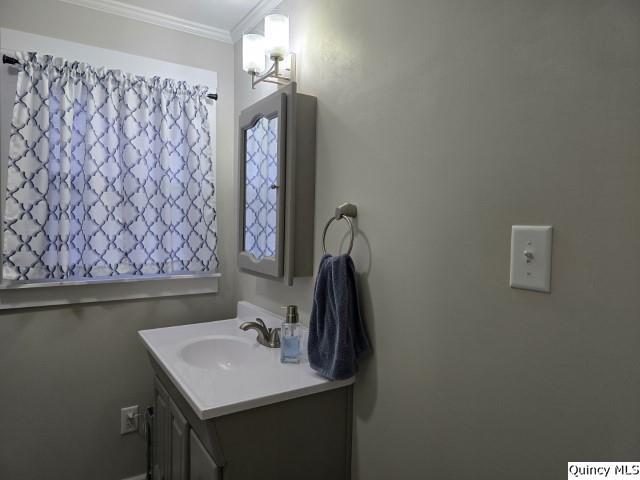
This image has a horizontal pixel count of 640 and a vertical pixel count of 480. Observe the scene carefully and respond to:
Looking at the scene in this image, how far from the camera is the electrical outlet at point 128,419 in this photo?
6.20ft

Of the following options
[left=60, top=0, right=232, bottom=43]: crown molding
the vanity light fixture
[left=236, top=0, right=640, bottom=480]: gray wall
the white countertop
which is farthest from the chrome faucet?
[left=60, top=0, right=232, bottom=43]: crown molding

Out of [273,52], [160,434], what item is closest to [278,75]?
[273,52]

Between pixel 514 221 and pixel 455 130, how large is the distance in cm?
25

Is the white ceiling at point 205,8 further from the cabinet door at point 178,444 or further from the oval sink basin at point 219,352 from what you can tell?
the cabinet door at point 178,444

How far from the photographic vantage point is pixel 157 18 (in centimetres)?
189

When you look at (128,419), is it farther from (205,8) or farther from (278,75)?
(205,8)

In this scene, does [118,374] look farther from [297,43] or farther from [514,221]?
[514,221]

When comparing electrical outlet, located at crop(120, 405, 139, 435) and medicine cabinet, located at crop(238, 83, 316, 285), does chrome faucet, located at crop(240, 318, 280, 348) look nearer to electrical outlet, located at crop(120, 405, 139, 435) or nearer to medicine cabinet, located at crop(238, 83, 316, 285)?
medicine cabinet, located at crop(238, 83, 316, 285)

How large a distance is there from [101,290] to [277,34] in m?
1.29

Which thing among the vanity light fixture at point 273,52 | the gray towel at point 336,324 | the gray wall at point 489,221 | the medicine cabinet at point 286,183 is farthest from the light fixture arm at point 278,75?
the gray towel at point 336,324

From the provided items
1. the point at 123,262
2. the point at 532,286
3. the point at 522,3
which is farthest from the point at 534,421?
the point at 123,262

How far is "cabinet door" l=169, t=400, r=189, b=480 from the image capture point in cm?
128

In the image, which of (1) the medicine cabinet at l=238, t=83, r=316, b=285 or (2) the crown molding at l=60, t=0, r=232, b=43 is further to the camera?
(2) the crown molding at l=60, t=0, r=232, b=43

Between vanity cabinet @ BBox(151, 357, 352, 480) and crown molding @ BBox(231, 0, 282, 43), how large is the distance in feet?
5.03
